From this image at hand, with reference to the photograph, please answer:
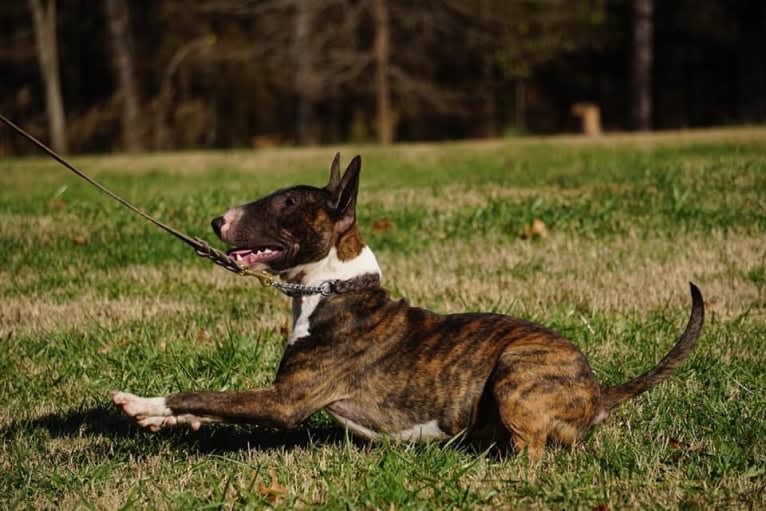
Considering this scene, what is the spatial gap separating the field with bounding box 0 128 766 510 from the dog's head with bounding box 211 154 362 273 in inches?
33.8

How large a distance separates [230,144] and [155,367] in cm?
2904

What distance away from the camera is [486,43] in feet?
104

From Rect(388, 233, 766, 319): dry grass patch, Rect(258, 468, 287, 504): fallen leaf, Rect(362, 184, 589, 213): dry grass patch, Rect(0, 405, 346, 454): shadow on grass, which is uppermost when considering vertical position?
Rect(362, 184, 589, 213): dry grass patch

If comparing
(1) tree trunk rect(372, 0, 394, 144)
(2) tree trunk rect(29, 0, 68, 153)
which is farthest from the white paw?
(2) tree trunk rect(29, 0, 68, 153)

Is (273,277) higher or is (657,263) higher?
(273,277)

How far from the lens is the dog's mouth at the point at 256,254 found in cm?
457

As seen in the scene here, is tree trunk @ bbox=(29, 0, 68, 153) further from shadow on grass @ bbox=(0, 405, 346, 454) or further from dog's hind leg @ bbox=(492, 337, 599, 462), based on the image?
dog's hind leg @ bbox=(492, 337, 599, 462)

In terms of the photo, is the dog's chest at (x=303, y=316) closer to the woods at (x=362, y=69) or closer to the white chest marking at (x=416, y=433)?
the white chest marking at (x=416, y=433)

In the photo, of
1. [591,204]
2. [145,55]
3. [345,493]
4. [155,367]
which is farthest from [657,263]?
[145,55]

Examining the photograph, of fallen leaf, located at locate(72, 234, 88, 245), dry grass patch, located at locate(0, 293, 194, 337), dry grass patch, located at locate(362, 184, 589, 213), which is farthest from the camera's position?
dry grass patch, located at locate(362, 184, 589, 213)

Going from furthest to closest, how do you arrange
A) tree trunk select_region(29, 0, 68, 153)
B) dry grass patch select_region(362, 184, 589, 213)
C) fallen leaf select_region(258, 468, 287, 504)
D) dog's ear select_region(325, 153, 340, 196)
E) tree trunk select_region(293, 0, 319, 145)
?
tree trunk select_region(293, 0, 319, 145) < tree trunk select_region(29, 0, 68, 153) < dry grass patch select_region(362, 184, 589, 213) < dog's ear select_region(325, 153, 340, 196) < fallen leaf select_region(258, 468, 287, 504)

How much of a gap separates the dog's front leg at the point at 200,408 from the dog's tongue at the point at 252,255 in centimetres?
56

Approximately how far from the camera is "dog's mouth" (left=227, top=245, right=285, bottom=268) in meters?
4.57

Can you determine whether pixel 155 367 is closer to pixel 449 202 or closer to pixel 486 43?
pixel 449 202
